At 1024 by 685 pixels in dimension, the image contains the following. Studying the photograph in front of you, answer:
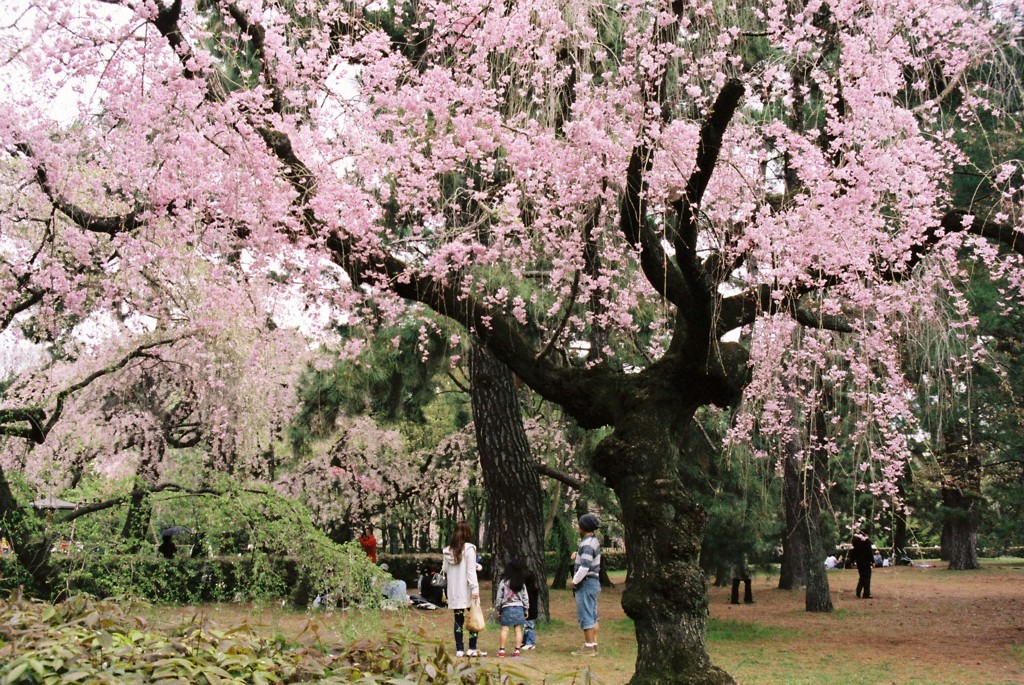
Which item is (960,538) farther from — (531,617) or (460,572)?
(460,572)

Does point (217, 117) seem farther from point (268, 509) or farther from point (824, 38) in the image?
point (824, 38)

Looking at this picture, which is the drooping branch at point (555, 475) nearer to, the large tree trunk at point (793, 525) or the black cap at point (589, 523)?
the large tree trunk at point (793, 525)

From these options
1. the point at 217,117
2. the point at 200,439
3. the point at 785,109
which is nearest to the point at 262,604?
the point at 217,117

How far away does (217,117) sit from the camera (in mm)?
6156

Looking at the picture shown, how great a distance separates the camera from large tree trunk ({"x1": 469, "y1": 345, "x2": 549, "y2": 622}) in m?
10.8

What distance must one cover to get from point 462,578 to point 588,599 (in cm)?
138

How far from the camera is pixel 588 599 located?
27.4ft

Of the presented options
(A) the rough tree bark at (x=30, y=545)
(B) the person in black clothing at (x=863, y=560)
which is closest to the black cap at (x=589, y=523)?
(A) the rough tree bark at (x=30, y=545)

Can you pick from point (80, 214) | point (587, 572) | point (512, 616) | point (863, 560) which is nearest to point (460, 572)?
point (512, 616)

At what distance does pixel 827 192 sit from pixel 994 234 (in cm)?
184

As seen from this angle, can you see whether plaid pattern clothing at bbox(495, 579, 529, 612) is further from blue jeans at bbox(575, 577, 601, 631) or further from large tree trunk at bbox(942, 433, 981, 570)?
large tree trunk at bbox(942, 433, 981, 570)

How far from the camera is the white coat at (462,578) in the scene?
7.69 metres

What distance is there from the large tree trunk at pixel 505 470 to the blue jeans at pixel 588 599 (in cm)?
228

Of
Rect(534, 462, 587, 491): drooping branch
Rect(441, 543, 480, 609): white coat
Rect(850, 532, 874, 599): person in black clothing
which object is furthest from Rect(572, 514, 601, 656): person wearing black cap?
Rect(850, 532, 874, 599): person in black clothing
